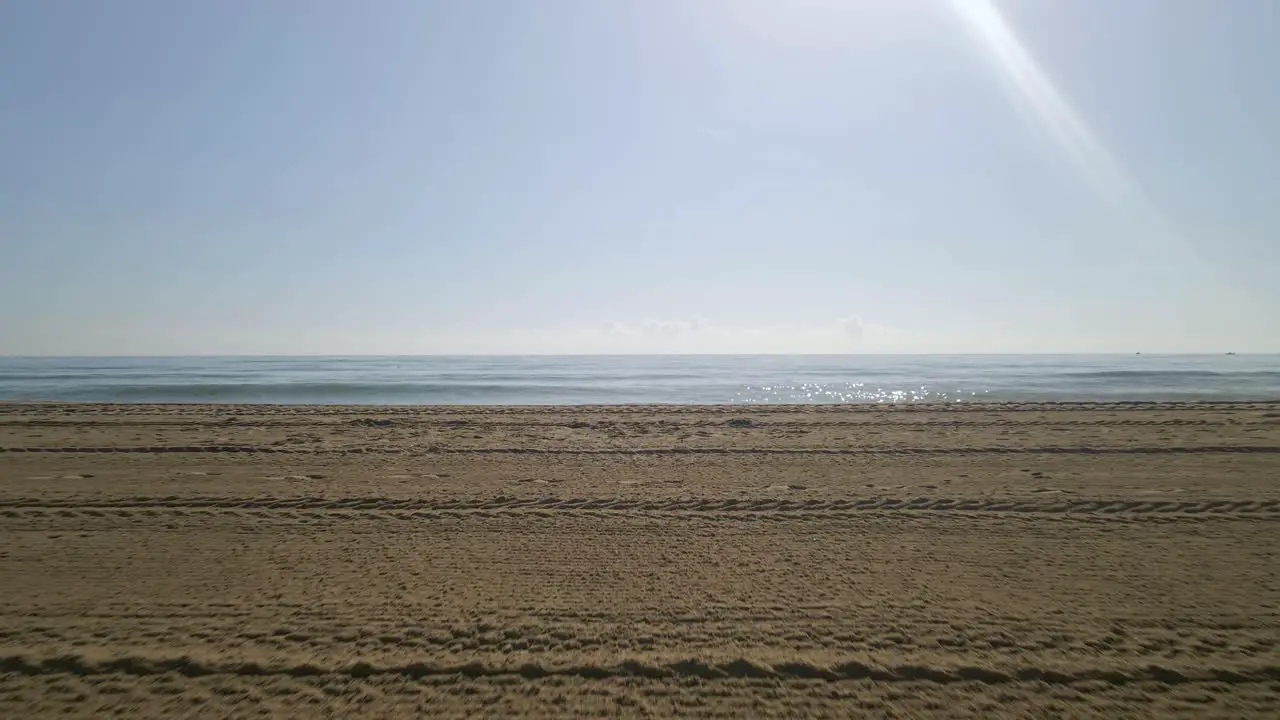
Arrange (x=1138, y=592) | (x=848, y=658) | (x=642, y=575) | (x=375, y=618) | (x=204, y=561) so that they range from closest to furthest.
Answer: (x=848, y=658)
(x=375, y=618)
(x=1138, y=592)
(x=642, y=575)
(x=204, y=561)

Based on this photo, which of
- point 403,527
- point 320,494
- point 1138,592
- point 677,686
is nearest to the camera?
point 677,686

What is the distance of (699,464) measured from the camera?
9.33 metres

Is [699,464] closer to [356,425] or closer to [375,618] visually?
[375,618]

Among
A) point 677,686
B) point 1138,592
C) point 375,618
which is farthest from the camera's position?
point 1138,592

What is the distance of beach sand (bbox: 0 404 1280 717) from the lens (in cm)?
350

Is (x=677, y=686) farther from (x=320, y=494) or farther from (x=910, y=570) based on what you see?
(x=320, y=494)

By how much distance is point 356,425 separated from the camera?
13.6 metres

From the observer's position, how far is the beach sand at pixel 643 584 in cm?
350

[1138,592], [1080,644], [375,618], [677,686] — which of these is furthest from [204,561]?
[1138,592]

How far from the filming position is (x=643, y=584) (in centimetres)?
486

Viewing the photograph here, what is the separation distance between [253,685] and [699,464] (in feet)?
22.0

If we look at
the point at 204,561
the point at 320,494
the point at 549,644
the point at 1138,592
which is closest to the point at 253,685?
the point at 549,644

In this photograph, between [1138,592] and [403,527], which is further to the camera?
[403,527]

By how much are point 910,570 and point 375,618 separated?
14.8ft
